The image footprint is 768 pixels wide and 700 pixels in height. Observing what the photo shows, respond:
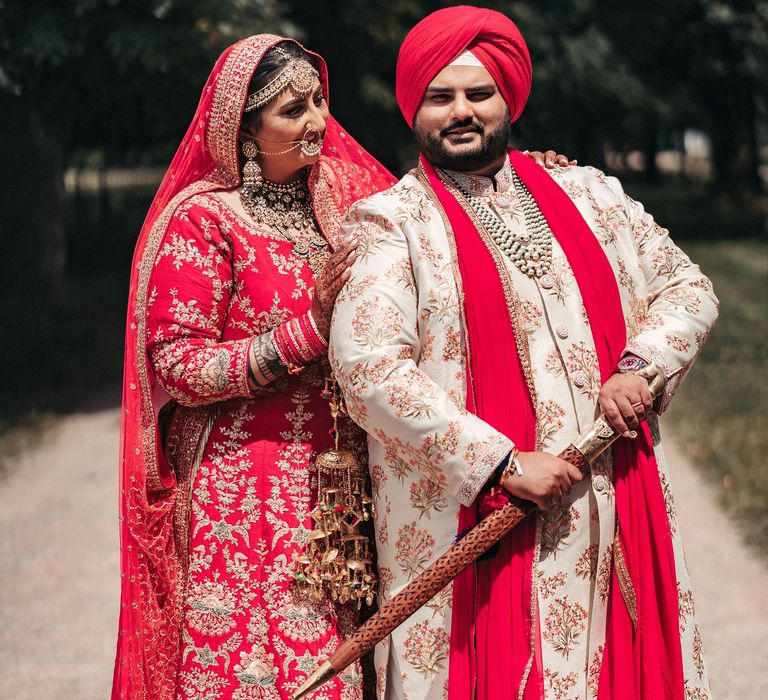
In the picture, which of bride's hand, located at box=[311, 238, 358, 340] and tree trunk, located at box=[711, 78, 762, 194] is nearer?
bride's hand, located at box=[311, 238, 358, 340]

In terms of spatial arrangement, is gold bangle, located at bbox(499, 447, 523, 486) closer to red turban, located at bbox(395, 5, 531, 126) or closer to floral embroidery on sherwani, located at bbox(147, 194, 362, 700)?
floral embroidery on sherwani, located at bbox(147, 194, 362, 700)

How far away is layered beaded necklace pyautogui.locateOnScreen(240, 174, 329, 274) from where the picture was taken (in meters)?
2.88

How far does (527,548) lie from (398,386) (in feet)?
1.65

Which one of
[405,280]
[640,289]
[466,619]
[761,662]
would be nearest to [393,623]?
[466,619]

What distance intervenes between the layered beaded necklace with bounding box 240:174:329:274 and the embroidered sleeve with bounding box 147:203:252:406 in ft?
0.50

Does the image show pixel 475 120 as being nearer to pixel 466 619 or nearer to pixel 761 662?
pixel 466 619

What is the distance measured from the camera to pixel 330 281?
251 centimetres

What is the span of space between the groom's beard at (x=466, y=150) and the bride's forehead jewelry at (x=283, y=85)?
0.41 meters

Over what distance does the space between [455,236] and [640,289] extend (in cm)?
50

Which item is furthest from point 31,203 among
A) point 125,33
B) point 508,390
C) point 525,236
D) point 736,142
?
point 736,142

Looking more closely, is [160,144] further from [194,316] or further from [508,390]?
[508,390]

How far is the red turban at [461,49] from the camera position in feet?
8.11

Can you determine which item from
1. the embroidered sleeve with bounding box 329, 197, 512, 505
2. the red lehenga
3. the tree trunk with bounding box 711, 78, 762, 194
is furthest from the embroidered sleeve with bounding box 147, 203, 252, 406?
the tree trunk with bounding box 711, 78, 762, 194

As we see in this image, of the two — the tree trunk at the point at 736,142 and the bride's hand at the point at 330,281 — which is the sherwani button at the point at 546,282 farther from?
the tree trunk at the point at 736,142
